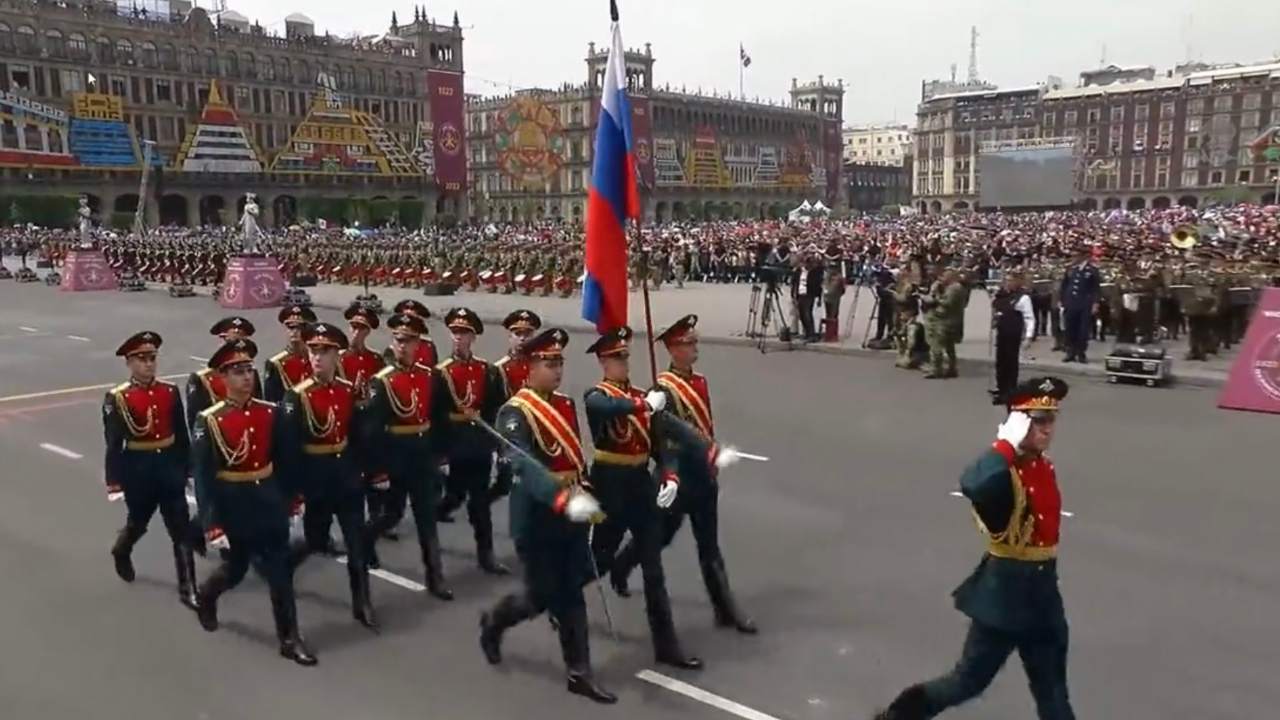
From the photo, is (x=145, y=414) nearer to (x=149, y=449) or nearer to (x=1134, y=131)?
(x=149, y=449)

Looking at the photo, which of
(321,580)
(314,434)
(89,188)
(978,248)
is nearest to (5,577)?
(321,580)

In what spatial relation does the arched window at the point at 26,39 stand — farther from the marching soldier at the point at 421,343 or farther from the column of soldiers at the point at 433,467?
the marching soldier at the point at 421,343

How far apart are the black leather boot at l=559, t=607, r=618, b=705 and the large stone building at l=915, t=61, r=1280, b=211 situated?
10472 centimetres

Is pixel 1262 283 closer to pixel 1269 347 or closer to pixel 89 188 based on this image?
pixel 1269 347

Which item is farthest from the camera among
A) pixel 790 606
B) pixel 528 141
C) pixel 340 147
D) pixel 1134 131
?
pixel 1134 131

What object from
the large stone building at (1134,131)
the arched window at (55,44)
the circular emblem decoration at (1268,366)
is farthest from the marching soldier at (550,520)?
the large stone building at (1134,131)

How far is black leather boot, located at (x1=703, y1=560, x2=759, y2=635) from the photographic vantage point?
5918mm

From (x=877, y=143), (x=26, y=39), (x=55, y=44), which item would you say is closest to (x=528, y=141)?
(x=55, y=44)

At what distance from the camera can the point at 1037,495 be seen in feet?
13.3

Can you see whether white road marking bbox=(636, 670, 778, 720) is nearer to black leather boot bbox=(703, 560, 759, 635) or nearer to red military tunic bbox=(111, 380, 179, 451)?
black leather boot bbox=(703, 560, 759, 635)

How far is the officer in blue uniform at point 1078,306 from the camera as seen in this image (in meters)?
14.7

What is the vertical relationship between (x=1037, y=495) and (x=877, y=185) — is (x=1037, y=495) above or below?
below

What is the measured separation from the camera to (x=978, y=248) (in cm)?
2931

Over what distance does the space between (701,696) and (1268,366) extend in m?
9.42
